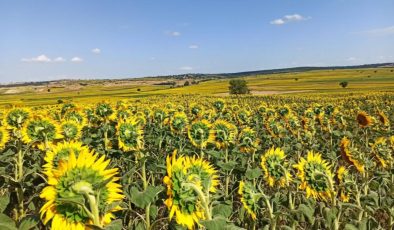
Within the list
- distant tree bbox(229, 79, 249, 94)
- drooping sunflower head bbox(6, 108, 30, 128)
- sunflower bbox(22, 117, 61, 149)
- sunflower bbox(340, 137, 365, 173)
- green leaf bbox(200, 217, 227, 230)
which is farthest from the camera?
distant tree bbox(229, 79, 249, 94)

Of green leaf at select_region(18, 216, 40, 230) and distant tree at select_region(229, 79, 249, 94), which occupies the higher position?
green leaf at select_region(18, 216, 40, 230)

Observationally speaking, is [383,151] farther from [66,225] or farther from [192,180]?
[66,225]

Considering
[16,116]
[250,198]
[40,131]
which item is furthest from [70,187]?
[16,116]

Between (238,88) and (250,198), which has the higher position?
(250,198)

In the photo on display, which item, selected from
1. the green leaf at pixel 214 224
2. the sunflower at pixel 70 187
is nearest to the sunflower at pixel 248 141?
the green leaf at pixel 214 224

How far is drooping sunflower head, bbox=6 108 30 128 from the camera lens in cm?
570

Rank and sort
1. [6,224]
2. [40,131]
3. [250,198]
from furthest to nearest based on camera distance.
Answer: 1. [40,131]
2. [250,198]
3. [6,224]

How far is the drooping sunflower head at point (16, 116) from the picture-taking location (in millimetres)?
5701

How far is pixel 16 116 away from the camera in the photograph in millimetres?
5762

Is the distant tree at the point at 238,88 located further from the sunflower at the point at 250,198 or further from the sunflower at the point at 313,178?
the sunflower at the point at 250,198

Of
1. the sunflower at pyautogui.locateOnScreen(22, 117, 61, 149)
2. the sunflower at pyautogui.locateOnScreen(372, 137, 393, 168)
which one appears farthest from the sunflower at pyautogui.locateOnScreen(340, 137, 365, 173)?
the sunflower at pyautogui.locateOnScreen(22, 117, 61, 149)

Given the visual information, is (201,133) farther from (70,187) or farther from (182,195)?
(70,187)

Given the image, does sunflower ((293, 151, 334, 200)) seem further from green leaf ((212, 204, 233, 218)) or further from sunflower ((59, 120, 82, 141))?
sunflower ((59, 120, 82, 141))

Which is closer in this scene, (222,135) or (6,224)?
(6,224)
